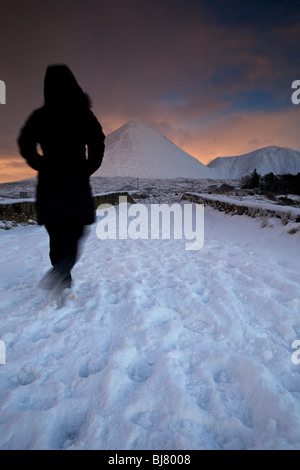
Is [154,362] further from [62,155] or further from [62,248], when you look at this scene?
[62,155]

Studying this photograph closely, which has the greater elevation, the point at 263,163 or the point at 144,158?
the point at 263,163

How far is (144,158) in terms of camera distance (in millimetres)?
94250

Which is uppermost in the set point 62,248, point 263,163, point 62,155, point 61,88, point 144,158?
point 263,163

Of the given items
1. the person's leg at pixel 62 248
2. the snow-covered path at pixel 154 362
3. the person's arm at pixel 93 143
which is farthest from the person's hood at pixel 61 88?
the snow-covered path at pixel 154 362

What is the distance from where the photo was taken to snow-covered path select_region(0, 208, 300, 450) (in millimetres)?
1003

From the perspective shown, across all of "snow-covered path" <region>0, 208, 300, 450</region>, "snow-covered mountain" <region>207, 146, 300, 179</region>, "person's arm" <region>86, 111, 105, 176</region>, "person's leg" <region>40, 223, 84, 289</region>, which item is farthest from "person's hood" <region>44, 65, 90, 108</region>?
"snow-covered mountain" <region>207, 146, 300, 179</region>

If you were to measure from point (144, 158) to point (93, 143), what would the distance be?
322 ft

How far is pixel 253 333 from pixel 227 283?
0.90 metres

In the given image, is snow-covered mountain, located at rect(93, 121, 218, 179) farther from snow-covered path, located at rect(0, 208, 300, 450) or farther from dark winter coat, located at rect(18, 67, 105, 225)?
snow-covered path, located at rect(0, 208, 300, 450)

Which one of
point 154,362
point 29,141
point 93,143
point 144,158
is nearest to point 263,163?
point 144,158

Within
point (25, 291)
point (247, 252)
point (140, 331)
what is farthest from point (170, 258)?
point (25, 291)

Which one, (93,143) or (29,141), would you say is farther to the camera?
(93,143)

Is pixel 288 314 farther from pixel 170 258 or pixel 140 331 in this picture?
pixel 170 258

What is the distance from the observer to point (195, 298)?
7.23ft
